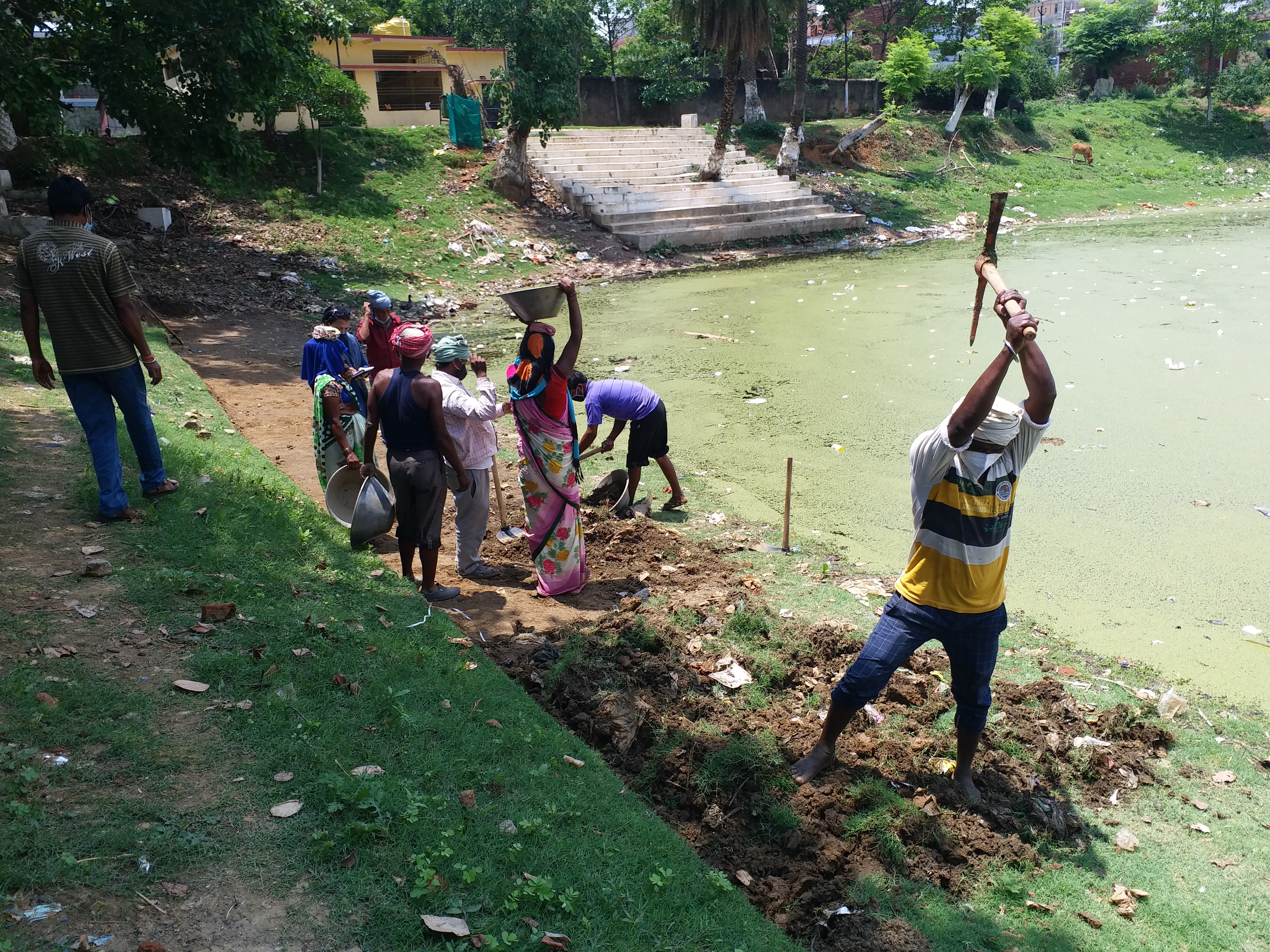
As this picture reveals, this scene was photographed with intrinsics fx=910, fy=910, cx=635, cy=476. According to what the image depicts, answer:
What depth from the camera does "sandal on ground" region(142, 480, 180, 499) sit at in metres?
5.37

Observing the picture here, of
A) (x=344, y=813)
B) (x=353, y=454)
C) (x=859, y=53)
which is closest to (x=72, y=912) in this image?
(x=344, y=813)

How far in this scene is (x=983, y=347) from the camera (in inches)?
476

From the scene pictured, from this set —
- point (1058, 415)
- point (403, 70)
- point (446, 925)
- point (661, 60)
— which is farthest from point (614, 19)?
point (446, 925)

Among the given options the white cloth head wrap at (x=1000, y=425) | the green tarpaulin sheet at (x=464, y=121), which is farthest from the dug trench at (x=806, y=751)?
the green tarpaulin sheet at (x=464, y=121)

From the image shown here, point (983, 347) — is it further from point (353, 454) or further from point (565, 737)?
point (565, 737)

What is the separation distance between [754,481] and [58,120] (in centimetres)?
1073

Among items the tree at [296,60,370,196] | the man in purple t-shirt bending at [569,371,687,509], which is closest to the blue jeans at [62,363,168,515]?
the man in purple t-shirt bending at [569,371,687,509]

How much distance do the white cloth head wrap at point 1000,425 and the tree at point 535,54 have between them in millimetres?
18505

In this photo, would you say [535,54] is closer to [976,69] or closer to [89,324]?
[89,324]

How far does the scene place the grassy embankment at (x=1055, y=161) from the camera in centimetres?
2803

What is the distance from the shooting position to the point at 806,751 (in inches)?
166

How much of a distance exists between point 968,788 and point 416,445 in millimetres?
3303

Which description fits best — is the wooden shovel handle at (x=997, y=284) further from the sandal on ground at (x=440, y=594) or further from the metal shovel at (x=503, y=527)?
the metal shovel at (x=503, y=527)

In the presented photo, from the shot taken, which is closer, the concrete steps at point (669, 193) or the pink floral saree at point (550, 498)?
the pink floral saree at point (550, 498)
